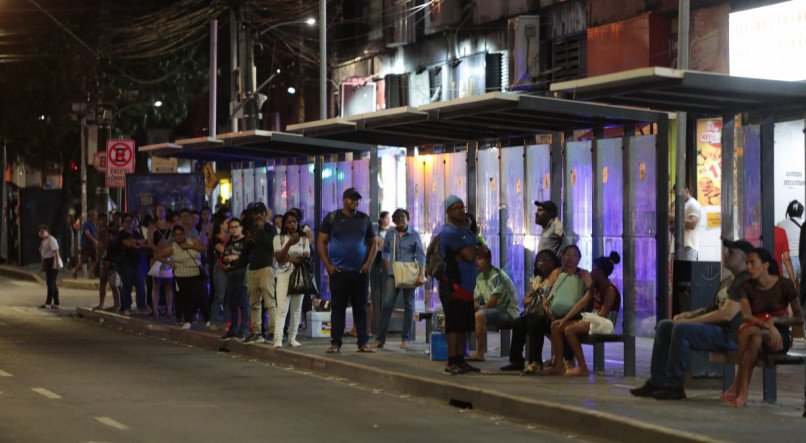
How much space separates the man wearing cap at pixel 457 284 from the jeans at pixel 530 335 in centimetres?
51

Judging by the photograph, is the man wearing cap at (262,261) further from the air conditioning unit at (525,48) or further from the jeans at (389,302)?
the air conditioning unit at (525,48)

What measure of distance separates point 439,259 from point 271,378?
8.10 feet

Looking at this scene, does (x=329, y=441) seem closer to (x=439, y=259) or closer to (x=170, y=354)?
(x=439, y=259)

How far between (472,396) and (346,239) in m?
4.45

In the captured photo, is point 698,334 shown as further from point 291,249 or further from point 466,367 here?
Answer: point 291,249

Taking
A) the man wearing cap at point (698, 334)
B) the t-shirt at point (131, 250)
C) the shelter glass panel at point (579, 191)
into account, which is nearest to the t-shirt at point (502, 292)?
the shelter glass panel at point (579, 191)

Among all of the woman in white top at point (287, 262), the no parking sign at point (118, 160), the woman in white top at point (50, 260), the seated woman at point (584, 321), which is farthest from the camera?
the no parking sign at point (118, 160)

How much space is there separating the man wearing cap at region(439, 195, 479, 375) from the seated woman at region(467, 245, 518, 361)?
2.47 ft

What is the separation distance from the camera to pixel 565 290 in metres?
15.2

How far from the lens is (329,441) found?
11.6 m

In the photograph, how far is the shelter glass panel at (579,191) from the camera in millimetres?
17469

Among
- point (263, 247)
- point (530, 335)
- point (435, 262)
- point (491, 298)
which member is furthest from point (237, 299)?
point (530, 335)

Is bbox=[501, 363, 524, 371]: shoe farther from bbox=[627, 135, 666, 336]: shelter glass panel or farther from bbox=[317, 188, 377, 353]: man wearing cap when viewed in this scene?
bbox=[317, 188, 377, 353]: man wearing cap

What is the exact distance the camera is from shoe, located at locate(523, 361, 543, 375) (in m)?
15.5
